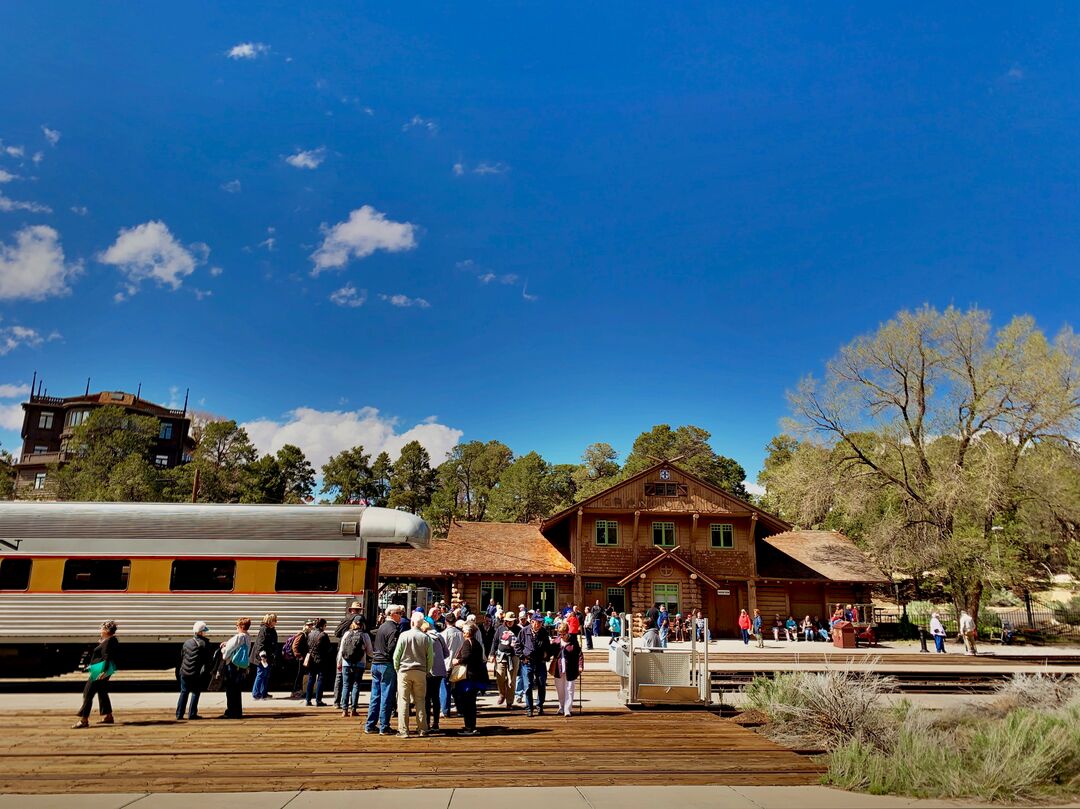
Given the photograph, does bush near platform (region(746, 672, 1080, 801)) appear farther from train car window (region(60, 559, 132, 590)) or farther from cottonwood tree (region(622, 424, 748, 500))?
cottonwood tree (region(622, 424, 748, 500))

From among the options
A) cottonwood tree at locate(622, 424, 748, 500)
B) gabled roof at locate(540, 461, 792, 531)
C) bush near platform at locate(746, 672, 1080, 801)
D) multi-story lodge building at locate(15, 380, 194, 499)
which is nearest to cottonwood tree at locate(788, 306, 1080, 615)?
gabled roof at locate(540, 461, 792, 531)

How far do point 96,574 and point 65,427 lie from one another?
59463 millimetres

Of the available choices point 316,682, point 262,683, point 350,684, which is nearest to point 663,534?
point 262,683

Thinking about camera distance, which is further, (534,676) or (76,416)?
(76,416)

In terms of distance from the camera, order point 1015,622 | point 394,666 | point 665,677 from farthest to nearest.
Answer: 1. point 1015,622
2. point 665,677
3. point 394,666

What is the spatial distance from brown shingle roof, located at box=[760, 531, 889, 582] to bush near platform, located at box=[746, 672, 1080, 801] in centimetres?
2198

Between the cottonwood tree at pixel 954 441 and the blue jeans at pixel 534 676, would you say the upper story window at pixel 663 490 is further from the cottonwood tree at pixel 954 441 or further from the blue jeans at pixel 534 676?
the blue jeans at pixel 534 676

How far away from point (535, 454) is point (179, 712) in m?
55.6

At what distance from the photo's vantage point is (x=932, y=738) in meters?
8.99

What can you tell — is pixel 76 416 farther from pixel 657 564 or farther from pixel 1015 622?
pixel 1015 622

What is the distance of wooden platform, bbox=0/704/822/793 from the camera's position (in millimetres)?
7508

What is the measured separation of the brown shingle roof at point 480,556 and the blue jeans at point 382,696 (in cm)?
2091

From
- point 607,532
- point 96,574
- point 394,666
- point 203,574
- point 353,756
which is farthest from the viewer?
point 607,532

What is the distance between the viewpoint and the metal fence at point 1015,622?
32844 mm
